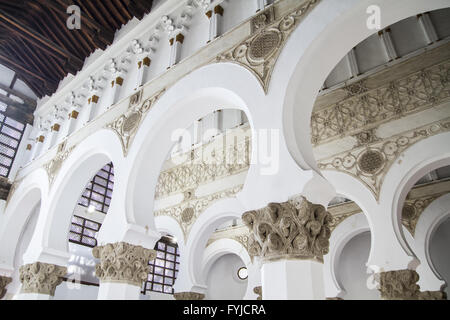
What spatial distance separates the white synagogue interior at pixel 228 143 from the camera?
135 inches

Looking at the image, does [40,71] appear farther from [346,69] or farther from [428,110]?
[428,110]

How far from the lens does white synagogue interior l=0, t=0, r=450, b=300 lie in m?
3.44

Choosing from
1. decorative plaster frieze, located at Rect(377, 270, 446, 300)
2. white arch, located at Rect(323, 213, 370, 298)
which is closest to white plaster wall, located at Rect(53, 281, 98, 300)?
white arch, located at Rect(323, 213, 370, 298)

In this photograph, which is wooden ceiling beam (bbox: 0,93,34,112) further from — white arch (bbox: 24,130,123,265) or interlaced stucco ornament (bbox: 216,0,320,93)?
interlaced stucco ornament (bbox: 216,0,320,93)

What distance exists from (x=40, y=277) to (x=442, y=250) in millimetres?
8358

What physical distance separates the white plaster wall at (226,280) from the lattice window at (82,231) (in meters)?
3.96

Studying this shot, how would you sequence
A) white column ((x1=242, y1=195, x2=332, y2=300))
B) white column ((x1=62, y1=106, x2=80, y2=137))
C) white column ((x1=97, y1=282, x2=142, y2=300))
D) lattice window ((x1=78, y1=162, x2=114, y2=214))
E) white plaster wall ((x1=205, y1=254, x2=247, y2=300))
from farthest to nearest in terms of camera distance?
white plaster wall ((x1=205, y1=254, x2=247, y2=300)), lattice window ((x1=78, y1=162, x2=114, y2=214)), white column ((x1=62, y1=106, x2=80, y2=137)), white column ((x1=97, y1=282, x2=142, y2=300)), white column ((x1=242, y1=195, x2=332, y2=300))

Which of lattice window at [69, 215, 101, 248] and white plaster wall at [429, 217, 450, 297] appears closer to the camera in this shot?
white plaster wall at [429, 217, 450, 297]

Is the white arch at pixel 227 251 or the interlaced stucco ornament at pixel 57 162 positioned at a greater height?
the interlaced stucco ornament at pixel 57 162

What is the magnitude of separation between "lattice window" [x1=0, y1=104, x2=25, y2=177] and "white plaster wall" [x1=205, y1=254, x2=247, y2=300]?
6.52 meters

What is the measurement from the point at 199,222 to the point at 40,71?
18.7ft

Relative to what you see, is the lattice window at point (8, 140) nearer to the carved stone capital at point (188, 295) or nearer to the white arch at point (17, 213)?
the white arch at point (17, 213)

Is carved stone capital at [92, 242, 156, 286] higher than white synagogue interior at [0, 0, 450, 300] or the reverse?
the reverse

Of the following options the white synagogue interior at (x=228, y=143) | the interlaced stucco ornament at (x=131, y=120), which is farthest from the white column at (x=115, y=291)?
the interlaced stucco ornament at (x=131, y=120)
